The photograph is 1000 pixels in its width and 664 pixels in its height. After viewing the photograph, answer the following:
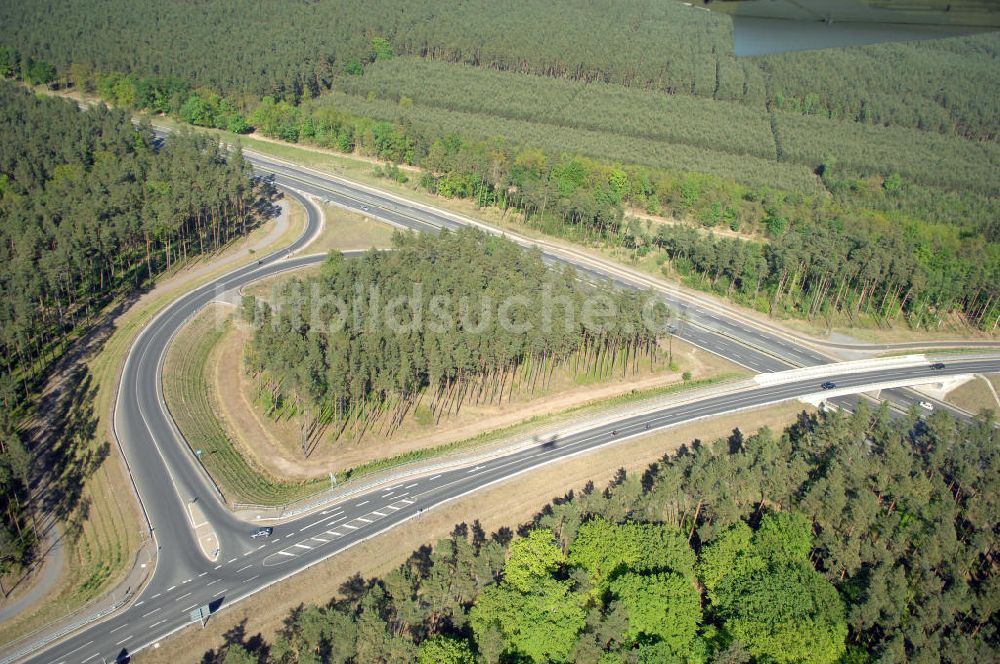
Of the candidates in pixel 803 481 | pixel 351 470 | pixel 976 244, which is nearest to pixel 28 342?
pixel 351 470

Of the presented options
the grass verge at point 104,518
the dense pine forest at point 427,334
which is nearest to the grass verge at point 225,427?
the dense pine forest at point 427,334

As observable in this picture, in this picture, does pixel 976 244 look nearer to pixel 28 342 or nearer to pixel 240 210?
pixel 240 210

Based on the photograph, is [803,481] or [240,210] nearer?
[803,481]

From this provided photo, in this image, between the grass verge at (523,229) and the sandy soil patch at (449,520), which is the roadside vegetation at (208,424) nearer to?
the sandy soil patch at (449,520)

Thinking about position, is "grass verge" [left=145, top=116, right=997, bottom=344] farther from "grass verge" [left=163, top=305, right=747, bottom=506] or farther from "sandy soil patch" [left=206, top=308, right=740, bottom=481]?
"grass verge" [left=163, top=305, right=747, bottom=506]

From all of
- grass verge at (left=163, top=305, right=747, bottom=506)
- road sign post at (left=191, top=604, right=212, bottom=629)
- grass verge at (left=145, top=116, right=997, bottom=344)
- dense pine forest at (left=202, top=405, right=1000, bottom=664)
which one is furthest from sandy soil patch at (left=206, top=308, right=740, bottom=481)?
grass verge at (left=145, top=116, right=997, bottom=344)

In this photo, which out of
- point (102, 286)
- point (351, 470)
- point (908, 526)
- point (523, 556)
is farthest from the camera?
point (102, 286)
